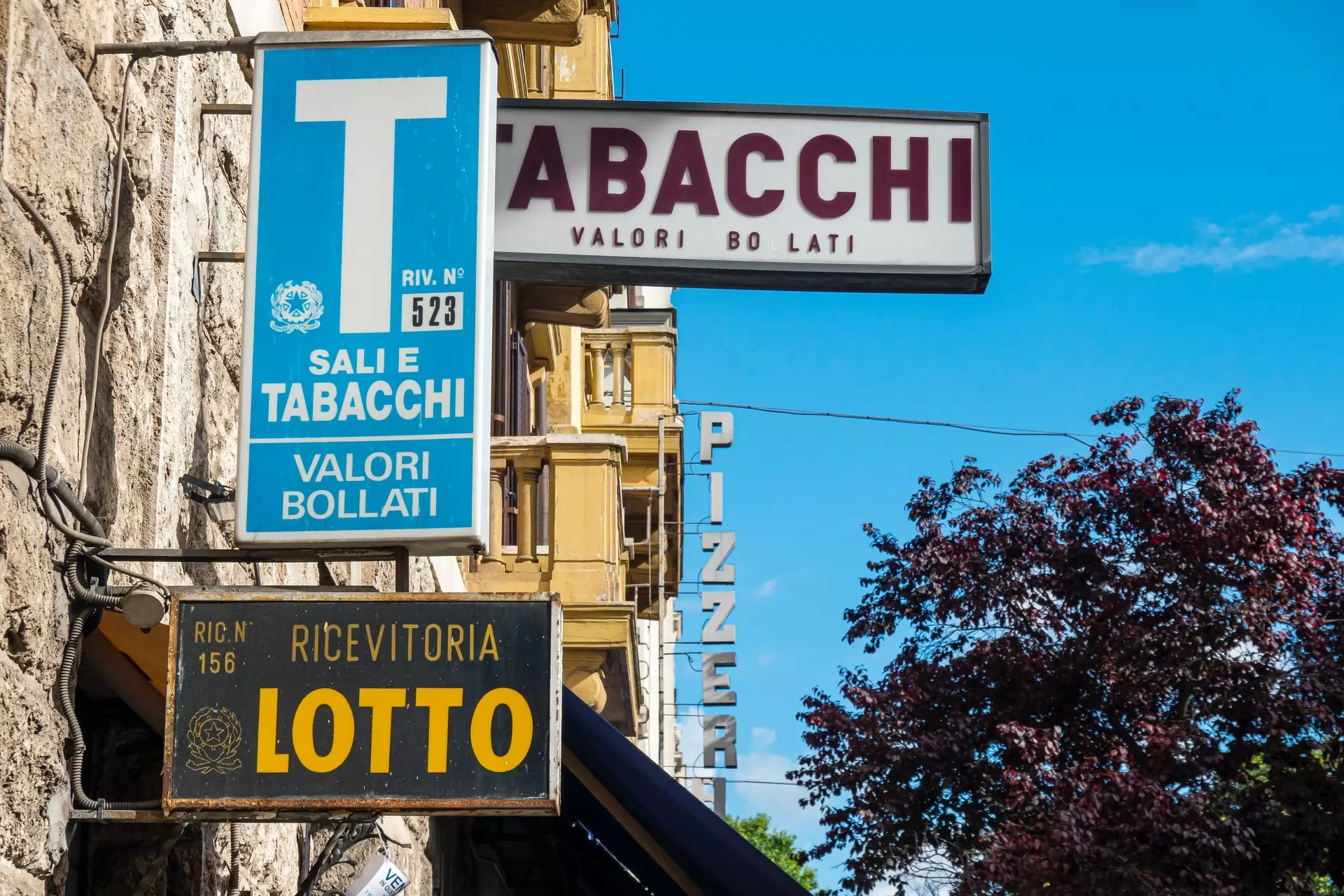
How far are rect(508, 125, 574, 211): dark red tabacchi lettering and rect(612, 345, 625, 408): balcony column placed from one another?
13.5 m

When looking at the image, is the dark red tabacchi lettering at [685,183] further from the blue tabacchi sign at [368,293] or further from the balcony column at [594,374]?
the balcony column at [594,374]

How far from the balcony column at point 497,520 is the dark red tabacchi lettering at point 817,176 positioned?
16.4 ft

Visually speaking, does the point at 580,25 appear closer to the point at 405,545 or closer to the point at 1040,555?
the point at 1040,555

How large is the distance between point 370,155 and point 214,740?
1.54 m

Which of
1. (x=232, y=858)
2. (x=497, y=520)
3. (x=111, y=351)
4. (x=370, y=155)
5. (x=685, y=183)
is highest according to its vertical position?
(x=685, y=183)

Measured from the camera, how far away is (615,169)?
5328 mm

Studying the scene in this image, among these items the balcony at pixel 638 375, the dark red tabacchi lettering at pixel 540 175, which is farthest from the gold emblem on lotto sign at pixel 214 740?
the balcony at pixel 638 375

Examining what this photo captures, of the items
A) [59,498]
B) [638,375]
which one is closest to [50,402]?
[59,498]

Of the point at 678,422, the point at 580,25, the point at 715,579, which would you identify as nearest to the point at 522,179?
the point at 580,25

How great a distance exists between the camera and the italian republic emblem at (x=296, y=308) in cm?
417

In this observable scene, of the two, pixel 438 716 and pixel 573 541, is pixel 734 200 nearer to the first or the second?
pixel 438 716

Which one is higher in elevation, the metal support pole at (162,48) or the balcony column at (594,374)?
the balcony column at (594,374)

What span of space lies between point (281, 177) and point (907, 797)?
8138mm

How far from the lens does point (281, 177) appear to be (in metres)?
4.30
